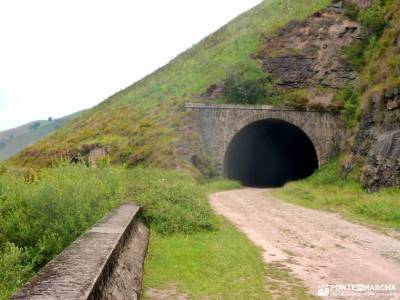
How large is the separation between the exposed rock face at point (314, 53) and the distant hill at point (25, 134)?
116732mm

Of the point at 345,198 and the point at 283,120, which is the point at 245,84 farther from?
the point at 345,198

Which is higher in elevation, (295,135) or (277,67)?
(277,67)

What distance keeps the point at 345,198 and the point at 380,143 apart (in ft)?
13.1

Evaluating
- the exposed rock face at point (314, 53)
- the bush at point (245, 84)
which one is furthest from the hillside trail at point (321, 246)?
the exposed rock face at point (314, 53)

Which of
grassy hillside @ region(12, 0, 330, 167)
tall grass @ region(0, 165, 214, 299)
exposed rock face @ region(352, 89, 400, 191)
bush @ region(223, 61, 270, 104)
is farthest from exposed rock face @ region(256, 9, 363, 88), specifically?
tall grass @ region(0, 165, 214, 299)

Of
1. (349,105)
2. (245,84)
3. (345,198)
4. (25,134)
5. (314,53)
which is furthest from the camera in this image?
(25,134)

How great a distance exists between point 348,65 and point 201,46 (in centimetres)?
1736

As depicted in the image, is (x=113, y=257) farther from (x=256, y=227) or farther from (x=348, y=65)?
(x=348, y=65)

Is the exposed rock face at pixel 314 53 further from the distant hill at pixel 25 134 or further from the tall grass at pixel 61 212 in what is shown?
the distant hill at pixel 25 134

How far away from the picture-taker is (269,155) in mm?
39500

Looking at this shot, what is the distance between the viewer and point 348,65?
31.8 meters

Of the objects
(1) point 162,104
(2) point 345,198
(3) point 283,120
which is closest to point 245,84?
(3) point 283,120

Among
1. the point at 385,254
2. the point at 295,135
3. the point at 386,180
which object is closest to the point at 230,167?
the point at 295,135

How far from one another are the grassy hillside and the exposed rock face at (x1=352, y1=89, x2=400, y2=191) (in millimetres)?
10631
